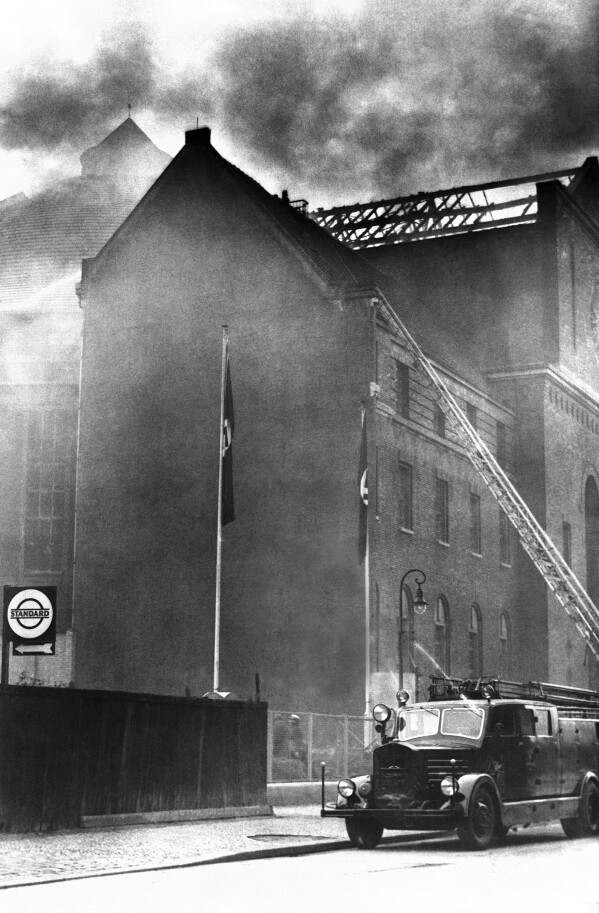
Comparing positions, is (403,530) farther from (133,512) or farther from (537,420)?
(537,420)

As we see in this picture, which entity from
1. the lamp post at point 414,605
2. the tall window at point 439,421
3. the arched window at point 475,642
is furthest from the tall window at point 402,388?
the arched window at point 475,642

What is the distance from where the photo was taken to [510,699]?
17.7m

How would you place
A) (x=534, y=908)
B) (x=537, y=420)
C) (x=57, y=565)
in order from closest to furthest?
(x=534, y=908) → (x=57, y=565) → (x=537, y=420)

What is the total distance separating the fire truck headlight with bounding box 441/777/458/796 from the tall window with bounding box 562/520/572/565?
1083 inches

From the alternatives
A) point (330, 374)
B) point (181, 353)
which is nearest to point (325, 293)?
point (330, 374)

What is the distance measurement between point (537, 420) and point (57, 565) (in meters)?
14.5

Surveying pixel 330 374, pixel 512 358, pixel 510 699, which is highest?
pixel 512 358

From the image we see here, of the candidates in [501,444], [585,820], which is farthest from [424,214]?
[585,820]

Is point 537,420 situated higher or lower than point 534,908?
higher

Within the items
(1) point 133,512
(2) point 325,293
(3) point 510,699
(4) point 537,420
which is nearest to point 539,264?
(4) point 537,420

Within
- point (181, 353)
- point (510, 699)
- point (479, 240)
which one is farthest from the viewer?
point (479, 240)

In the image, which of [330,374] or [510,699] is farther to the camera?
[330,374]

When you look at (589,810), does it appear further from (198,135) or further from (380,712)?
(198,135)

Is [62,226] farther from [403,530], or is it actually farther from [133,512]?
[403,530]
